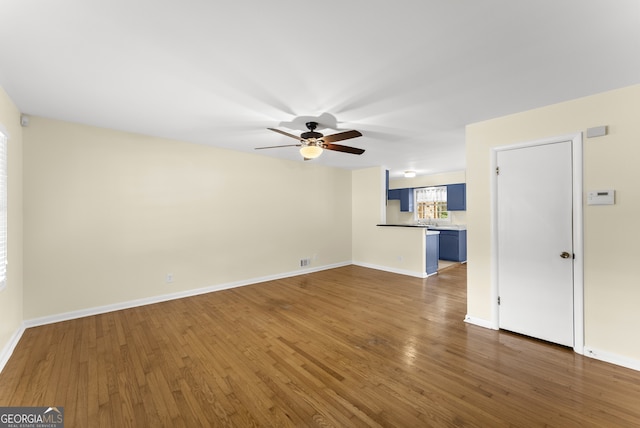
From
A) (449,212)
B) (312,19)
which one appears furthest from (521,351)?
(449,212)

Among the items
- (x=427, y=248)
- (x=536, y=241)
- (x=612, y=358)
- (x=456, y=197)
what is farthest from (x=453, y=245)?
(x=612, y=358)

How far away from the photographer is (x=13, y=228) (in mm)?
2672

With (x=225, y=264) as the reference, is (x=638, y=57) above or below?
above

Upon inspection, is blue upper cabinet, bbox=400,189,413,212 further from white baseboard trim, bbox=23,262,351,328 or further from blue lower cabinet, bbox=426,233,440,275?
white baseboard trim, bbox=23,262,351,328

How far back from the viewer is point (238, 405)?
1.82 metres

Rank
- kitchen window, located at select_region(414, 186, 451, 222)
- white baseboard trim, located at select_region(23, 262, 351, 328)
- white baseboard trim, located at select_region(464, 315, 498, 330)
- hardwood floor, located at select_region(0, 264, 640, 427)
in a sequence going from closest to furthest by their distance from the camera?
Result: hardwood floor, located at select_region(0, 264, 640, 427) < white baseboard trim, located at select_region(464, 315, 498, 330) < white baseboard trim, located at select_region(23, 262, 351, 328) < kitchen window, located at select_region(414, 186, 451, 222)

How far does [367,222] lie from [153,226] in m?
4.53

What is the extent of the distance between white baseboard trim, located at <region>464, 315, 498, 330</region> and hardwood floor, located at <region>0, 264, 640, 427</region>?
0.11m

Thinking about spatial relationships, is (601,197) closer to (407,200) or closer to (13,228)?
(13,228)

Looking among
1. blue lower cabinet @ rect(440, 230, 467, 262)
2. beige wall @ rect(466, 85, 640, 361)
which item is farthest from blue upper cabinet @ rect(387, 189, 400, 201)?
beige wall @ rect(466, 85, 640, 361)

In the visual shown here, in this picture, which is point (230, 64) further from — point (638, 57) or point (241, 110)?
point (638, 57)

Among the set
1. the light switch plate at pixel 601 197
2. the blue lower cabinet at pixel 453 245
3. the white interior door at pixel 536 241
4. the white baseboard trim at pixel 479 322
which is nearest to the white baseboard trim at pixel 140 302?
the white baseboard trim at pixel 479 322

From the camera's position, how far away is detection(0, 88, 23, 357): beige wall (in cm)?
240

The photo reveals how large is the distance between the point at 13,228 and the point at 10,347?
1.17m
